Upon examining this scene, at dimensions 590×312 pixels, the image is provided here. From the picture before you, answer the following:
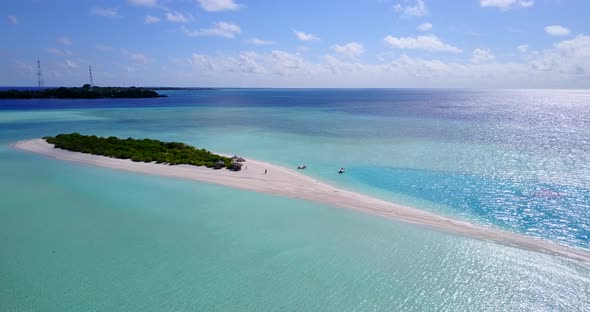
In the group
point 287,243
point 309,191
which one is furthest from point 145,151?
point 287,243

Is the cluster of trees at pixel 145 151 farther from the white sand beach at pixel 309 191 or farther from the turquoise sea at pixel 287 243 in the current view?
the turquoise sea at pixel 287 243

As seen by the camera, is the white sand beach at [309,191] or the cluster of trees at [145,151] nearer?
the white sand beach at [309,191]

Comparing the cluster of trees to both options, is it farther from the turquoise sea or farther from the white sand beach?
the turquoise sea

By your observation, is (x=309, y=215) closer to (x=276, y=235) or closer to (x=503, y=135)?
(x=276, y=235)

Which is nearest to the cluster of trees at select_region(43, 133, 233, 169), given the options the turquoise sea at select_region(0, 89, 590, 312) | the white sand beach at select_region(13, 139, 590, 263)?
the white sand beach at select_region(13, 139, 590, 263)

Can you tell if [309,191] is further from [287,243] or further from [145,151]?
[145,151]

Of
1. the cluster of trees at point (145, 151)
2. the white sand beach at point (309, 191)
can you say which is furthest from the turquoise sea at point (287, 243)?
the cluster of trees at point (145, 151)
